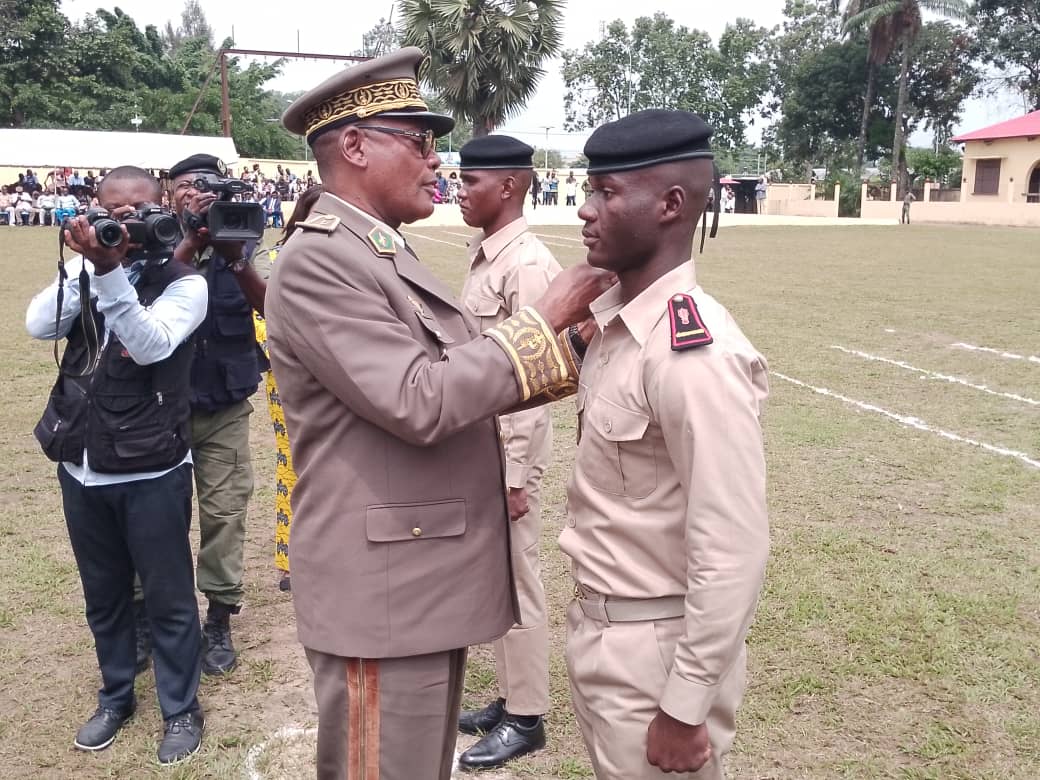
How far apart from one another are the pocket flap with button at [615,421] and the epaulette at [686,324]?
0.60 ft

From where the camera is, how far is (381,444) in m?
1.97

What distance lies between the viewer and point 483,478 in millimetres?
2121

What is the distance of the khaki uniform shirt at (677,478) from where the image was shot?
1.79m

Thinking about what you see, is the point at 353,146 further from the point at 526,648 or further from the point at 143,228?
the point at 526,648

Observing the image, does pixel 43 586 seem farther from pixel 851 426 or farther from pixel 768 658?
pixel 851 426

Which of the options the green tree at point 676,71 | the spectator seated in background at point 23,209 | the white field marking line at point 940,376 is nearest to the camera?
the white field marking line at point 940,376

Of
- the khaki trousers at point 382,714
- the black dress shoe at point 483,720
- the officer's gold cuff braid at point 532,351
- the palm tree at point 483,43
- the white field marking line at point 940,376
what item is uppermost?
the palm tree at point 483,43

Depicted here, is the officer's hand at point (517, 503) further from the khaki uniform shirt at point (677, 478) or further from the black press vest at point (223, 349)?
the black press vest at point (223, 349)

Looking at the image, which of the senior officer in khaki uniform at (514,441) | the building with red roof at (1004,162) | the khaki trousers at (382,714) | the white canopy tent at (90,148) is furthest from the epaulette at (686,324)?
the building with red roof at (1004,162)

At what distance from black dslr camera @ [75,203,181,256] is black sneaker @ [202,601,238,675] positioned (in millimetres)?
1634

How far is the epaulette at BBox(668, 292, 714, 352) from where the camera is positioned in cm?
182

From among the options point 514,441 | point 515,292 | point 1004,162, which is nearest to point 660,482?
point 514,441

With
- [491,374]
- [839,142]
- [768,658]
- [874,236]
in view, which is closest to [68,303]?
[491,374]

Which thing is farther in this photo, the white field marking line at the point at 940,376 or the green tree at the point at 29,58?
the green tree at the point at 29,58
